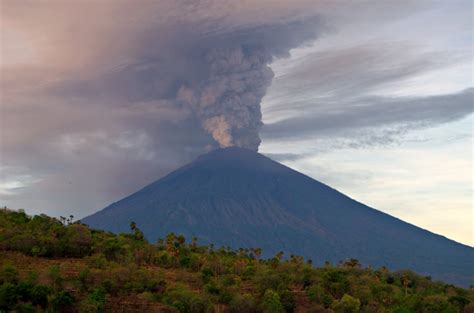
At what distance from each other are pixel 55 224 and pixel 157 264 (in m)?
15.8

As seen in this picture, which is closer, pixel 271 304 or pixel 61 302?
pixel 61 302

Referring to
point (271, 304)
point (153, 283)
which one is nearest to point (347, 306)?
point (271, 304)

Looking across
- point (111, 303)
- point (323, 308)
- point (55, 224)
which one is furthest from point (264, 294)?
point (55, 224)

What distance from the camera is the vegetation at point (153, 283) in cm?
5044

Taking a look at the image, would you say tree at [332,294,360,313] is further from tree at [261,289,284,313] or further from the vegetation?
tree at [261,289,284,313]

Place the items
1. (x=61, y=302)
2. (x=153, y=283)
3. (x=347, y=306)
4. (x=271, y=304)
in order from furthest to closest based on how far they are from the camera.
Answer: (x=153, y=283) → (x=347, y=306) → (x=271, y=304) → (x=61, y=302)

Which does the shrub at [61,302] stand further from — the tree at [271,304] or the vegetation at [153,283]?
the tree at [271,304]

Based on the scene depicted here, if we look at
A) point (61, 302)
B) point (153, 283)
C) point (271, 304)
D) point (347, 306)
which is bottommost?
point (61, 302)

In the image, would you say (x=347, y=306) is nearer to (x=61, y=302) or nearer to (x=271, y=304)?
(x=271, y=304)

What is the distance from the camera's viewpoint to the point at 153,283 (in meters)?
55.8

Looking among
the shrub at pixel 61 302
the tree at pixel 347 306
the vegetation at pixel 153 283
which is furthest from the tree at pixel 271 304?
the shrub at pixel 61 302

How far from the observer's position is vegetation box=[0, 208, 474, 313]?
165 ft

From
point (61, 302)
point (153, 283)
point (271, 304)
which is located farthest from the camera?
point (153, 283)

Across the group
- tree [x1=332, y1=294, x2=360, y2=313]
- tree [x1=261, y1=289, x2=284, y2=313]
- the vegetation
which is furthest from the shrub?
tree [x1=332, y1=294, x2=360, y2=313]
